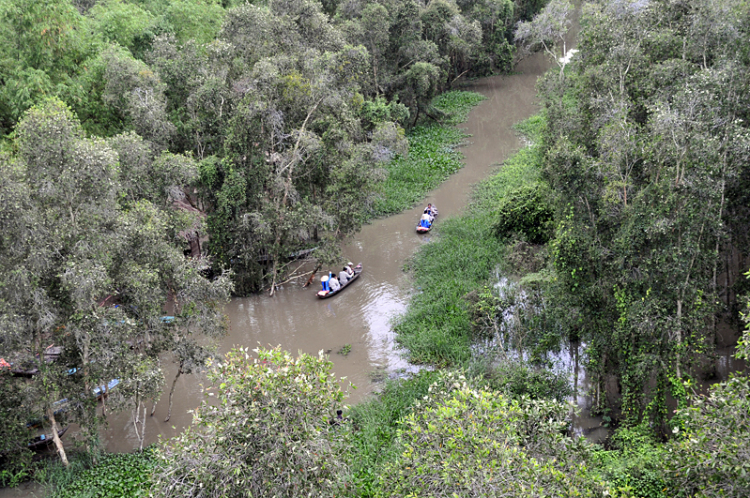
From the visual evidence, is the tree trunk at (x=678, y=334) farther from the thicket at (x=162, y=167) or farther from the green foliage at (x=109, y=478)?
the green foliage at (x=109, y=478)

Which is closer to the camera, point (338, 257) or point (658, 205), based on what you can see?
point (658, 205)

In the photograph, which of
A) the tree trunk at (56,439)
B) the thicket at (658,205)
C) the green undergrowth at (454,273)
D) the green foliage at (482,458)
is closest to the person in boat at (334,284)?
the green undergrowth at (454,273)

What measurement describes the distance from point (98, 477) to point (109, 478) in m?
0.23

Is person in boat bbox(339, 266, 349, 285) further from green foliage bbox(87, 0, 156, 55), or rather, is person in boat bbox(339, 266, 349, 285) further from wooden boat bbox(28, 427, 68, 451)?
green foliage bbox(87, 0, 156, 55)

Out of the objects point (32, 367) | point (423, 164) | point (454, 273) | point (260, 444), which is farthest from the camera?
point (423, 164)

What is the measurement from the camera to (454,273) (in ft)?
58.7

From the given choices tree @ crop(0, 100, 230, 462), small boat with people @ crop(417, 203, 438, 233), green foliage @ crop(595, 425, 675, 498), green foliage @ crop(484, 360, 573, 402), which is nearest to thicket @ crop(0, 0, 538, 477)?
tree @ crop(0, 100, 230, 462)

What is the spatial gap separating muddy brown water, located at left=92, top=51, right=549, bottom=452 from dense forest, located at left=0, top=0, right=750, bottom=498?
711 mm

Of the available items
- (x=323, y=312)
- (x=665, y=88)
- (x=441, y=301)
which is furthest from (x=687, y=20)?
(x=323, y=312)

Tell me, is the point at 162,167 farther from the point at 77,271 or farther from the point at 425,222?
the point at 425,222

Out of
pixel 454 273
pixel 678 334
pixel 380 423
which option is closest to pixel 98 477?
pixel 380 423

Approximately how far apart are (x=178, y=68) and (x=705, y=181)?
15.4 m

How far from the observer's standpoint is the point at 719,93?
31.9 feet

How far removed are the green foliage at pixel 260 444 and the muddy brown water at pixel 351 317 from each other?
502cm
